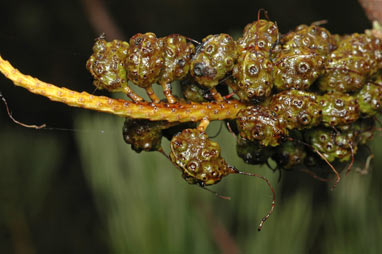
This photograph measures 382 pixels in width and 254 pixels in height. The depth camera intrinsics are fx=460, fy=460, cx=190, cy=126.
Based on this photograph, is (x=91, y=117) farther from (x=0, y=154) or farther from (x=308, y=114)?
(x=308, y=114)

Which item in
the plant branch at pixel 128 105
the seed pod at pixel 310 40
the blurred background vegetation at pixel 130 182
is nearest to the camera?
the plant branch at pixel 128 105

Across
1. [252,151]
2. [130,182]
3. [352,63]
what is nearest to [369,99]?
[352,63]

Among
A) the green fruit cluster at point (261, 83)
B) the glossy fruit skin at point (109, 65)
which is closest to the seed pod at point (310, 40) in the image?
the green fruit cluster at point (261, 83)

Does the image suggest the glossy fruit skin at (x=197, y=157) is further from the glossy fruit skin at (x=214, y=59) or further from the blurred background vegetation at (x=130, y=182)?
the blurred background vegetation at (x=130, y=182)

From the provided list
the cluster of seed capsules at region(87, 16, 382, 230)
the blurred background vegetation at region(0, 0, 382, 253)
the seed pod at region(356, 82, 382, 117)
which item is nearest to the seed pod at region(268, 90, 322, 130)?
the cluster of seed capsules at region(87, 16, 382, 230)

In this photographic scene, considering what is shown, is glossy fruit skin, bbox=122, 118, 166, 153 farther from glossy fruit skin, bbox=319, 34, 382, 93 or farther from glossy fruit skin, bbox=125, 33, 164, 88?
glossy fruit skin, bbox=319, 34, 382, 93

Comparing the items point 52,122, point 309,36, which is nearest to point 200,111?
point 309,36
